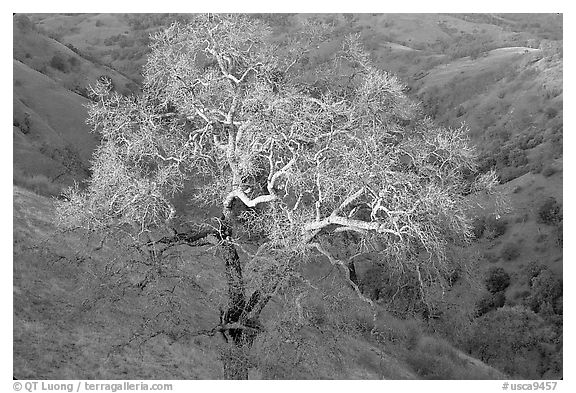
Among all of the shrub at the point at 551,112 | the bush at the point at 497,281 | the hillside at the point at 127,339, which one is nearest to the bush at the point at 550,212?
the bush at the point at 497,281

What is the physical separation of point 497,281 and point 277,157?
20.7 meters

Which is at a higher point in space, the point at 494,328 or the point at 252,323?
the point at 252,323

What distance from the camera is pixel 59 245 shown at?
13.8 metres

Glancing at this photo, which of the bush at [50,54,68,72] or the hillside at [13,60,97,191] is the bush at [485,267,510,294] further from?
the bush at [50,54,68,72]

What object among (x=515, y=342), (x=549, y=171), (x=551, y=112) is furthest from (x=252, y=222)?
(x=551, y=112)

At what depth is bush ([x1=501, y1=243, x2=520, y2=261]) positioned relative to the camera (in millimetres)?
28750

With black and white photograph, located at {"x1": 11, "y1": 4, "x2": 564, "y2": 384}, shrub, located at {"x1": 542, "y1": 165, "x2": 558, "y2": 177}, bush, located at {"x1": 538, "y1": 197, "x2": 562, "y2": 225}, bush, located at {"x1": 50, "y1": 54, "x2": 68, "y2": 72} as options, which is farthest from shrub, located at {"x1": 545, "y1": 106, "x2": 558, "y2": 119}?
bush, located at {"x1": 50, "y1": 54, "x2": 68, "y2": 72}

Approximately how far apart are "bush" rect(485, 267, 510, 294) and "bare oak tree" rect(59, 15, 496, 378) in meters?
17.9

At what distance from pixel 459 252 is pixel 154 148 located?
6.80 m

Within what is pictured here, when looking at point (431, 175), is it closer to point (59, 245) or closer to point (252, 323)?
point (252, 323)

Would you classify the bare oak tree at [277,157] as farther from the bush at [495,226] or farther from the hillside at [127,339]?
the bush at [495,226]

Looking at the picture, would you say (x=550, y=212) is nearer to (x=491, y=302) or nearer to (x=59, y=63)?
(x=491, y=302)

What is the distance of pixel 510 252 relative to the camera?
2883 cm
